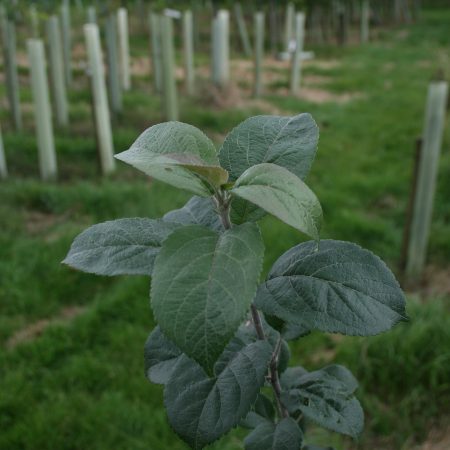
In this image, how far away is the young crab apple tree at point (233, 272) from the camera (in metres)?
0.66

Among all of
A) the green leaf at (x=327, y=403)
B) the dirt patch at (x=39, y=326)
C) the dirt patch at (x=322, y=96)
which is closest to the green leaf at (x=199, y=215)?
the green leaf at (x=327, y=403)

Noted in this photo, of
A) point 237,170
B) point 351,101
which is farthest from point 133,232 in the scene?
point 351,101

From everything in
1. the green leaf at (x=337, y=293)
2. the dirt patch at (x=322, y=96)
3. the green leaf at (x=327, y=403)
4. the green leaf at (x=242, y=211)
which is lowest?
the dirt patch at (x=322, y=96)

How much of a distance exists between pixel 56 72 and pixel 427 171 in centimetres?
331

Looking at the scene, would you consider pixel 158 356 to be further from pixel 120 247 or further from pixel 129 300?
pixel 129 300

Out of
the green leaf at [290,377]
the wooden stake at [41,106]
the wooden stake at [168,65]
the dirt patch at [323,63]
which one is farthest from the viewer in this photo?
the dirt patch at [323,63]

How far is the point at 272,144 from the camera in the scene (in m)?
0.89

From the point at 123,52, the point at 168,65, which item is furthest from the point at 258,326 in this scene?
the point at 123,52

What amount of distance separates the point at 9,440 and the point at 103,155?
8.63 feet

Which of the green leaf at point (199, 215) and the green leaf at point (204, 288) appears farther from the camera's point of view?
the green leaf at point (199, 215)

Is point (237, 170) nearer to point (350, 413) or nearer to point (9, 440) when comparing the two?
point (350, 413)

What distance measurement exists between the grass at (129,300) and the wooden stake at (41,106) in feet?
0.66

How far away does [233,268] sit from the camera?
68cm

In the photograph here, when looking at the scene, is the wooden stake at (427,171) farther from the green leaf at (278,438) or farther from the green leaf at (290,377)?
the green leaf at (278,438)
